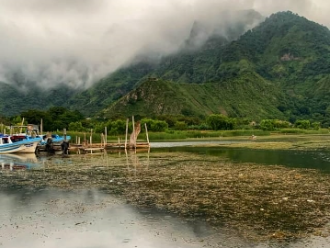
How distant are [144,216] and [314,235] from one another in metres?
6.31

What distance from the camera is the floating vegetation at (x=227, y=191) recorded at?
1402cm

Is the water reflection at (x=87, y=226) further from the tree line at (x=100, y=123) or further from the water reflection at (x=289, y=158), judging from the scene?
the tree line at (x=100, y=123)

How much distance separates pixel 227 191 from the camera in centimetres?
1991

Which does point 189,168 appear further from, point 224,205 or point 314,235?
point 314,235

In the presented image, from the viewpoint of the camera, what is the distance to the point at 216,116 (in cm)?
13175

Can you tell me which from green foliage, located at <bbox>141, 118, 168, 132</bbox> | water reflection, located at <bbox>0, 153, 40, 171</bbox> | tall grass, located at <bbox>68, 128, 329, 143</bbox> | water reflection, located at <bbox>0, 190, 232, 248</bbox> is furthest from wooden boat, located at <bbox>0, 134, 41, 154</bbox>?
green foliage, located at <bbox>141, 118, 168, 132</bbox>

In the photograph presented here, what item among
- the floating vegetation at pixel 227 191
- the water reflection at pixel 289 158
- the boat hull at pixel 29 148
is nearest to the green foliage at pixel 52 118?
the boat hull at pixel 29 148

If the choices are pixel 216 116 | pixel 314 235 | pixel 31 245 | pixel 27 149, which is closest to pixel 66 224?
pixel 31 245

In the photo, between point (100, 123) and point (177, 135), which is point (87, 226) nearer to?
point (177, 135)

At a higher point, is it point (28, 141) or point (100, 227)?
point (28, 141)

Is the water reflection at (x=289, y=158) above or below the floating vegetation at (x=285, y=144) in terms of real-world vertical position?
below

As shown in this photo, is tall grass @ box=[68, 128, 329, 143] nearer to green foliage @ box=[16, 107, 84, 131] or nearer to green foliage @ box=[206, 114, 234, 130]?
green foliage @ box=[206, 114, 234, 130]

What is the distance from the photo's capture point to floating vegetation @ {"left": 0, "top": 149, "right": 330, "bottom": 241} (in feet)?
46.0

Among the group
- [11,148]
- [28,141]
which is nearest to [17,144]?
[11,148]
